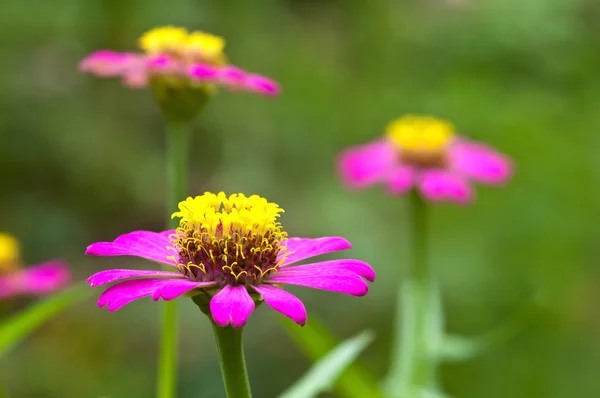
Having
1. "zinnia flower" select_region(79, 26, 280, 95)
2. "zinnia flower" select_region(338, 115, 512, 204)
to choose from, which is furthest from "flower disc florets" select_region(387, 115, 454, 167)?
"zinnia flower" select_region(79, 26, 280, 95)

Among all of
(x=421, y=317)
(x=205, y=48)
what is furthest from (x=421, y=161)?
(x=205, y=48)

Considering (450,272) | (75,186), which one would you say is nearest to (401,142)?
(450,272)

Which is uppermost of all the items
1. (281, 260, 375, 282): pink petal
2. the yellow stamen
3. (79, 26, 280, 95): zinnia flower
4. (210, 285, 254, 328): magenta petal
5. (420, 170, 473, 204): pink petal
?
(79, 26, 280, 95): zinnia flower

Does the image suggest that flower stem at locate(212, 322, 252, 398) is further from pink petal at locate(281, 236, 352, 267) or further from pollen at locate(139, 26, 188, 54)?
pollen at locate(139, 26, 188, 54)

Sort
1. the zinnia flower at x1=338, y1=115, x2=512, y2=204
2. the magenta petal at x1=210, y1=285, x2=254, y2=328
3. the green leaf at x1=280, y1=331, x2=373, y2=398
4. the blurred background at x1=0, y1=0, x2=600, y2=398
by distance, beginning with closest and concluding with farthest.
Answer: the magenta petal at x1=210, y1=285, x2=254, y2=328, the green leaf at x1=280, y1=331, x2=373, y2=398, the zinnia flower at x1=338, y1=115, x2=512, y2=204, the blurred background at x1=0, y1=0, x2=600, y2=398

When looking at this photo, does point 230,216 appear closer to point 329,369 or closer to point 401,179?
point 329,369

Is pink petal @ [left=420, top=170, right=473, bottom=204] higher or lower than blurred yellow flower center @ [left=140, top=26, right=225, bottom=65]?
lower

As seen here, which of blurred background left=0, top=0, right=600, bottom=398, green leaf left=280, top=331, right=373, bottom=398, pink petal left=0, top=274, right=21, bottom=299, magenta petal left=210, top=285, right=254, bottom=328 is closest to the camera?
magenta petal left=210, top=285, right=254, bottom=328
